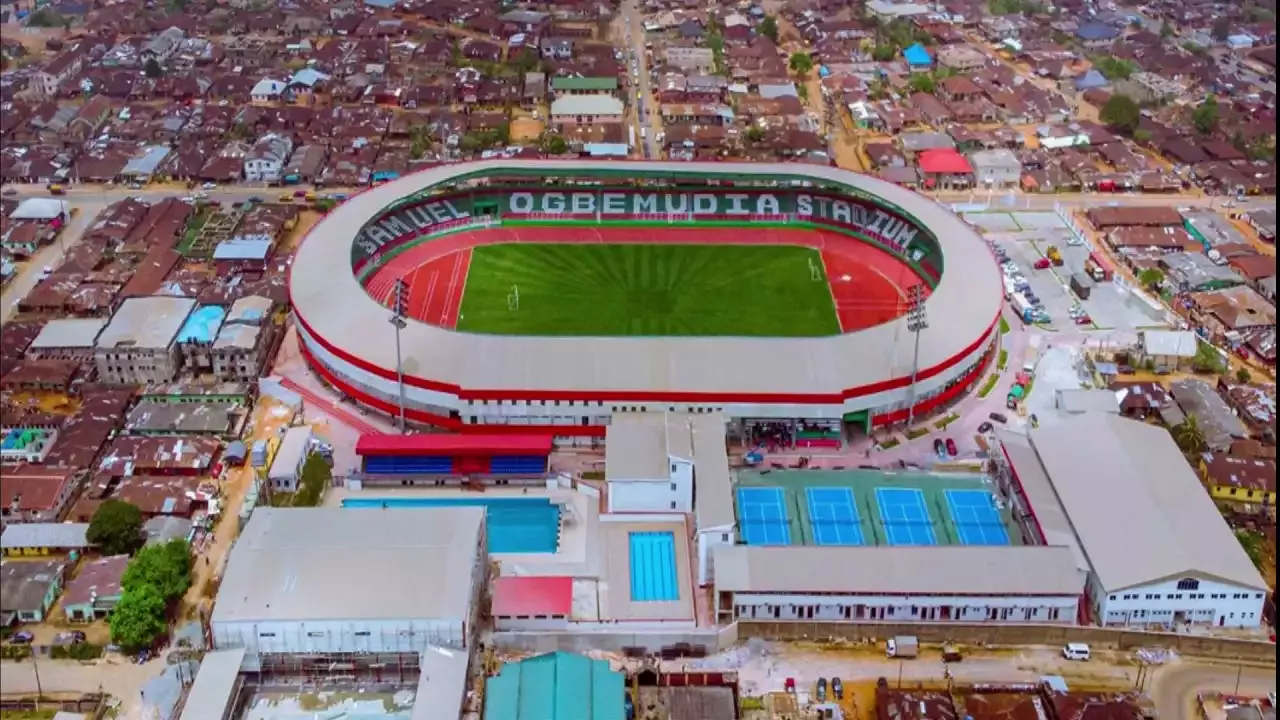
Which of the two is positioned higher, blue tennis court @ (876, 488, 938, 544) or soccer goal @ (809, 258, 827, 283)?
blue tennis court @ (876, 488, 938, 544)

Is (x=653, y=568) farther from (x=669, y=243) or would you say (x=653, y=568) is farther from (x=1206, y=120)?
(x=1206, y=120)

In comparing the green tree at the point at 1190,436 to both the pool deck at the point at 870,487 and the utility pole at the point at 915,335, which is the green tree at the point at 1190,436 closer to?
the pool deck at the point at 870,487

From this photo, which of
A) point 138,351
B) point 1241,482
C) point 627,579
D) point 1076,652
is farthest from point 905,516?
point 138,351

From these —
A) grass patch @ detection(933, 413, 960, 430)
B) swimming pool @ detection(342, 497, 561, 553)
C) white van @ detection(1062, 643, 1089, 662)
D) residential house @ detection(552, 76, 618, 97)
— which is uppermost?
white van @ detection(1062, 643, 1089, 662)

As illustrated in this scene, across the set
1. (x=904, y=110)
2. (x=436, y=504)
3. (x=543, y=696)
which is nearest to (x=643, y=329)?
(x=436, y=504)

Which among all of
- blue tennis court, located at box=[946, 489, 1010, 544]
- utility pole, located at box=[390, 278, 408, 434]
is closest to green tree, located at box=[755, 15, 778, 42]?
utility pole, located at box=[390, 278, 408, 434]

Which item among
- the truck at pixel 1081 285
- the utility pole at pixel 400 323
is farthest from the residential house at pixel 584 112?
the utility pole at pixel 400 323

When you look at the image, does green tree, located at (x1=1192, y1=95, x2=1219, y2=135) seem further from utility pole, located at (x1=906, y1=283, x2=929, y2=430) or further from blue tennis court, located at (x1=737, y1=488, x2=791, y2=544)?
blue tennis court, located at (x1=737, y1=488, x2=791, y2=544)
